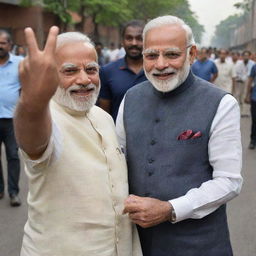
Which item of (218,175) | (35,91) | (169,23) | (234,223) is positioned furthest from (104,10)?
(35,91)

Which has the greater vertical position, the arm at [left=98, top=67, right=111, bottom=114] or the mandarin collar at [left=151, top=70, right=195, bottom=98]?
the mandarin collar at [left=151, top=70, right=195, bottom=98]

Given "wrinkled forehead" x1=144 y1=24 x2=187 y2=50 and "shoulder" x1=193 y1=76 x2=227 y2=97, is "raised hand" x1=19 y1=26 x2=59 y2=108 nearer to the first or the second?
"wrinkled forehead" x1=144 y1=24 x2=187 y2=50

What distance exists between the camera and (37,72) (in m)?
1.25

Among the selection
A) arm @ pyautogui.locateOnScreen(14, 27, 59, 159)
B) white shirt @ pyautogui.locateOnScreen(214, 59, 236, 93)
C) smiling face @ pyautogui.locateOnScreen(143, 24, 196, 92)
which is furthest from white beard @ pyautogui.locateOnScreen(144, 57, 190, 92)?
white shirt @ pyautogui.locateOnScreen(214, 59, 236, 93)

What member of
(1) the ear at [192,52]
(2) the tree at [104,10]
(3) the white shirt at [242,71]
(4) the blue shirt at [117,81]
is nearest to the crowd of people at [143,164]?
(1) the ear at [192,52]

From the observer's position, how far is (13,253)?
3867mm

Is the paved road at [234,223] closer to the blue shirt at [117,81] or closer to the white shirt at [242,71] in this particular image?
the blue shirt at [117,81]

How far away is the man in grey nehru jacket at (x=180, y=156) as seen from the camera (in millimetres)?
1840

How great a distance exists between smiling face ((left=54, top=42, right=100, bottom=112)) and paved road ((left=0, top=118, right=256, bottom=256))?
244cm

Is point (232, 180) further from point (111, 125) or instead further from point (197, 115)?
point (111, 125)

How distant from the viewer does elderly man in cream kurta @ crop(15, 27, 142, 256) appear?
1717mm

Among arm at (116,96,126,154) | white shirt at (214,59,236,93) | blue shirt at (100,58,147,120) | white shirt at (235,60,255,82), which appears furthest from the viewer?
white shirt at (235,60,255,82)

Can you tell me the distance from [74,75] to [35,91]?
0.58 metres

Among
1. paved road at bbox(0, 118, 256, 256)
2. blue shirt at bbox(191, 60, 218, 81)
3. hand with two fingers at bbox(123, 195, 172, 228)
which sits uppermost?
hand with two fingers at bbox(123, 195, 172, 228)
